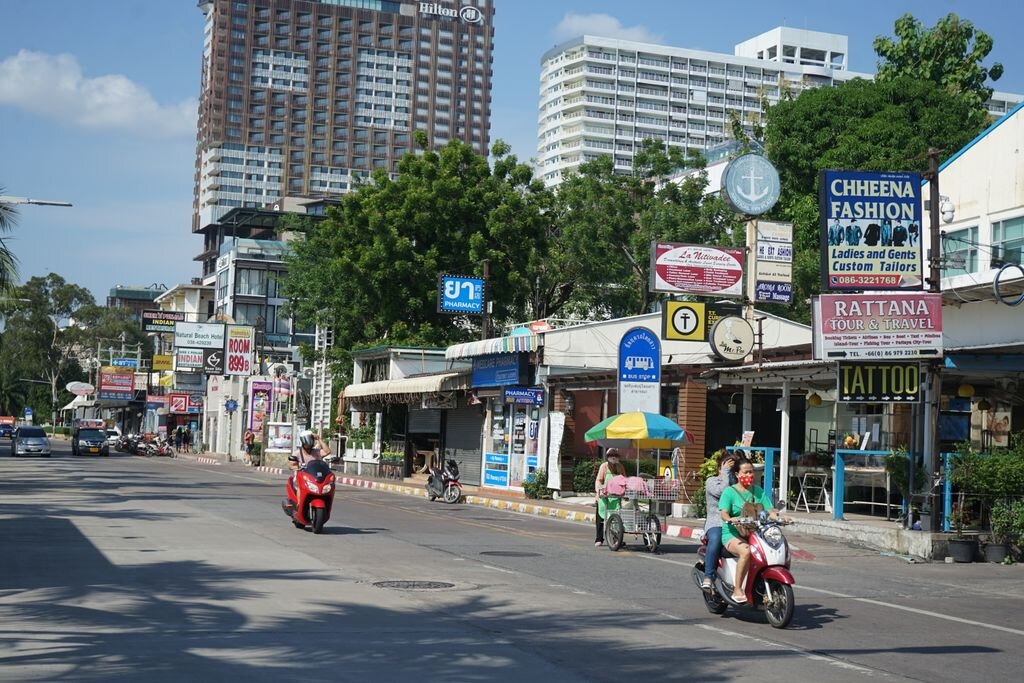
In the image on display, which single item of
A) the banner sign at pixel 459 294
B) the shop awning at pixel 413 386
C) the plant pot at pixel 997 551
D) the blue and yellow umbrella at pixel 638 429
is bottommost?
the plant pot at pixel 997 551

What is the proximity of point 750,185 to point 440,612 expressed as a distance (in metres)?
20.8

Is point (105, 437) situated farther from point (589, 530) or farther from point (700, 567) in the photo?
point (700, 567)

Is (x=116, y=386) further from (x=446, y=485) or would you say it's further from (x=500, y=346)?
(x=446, y=485)

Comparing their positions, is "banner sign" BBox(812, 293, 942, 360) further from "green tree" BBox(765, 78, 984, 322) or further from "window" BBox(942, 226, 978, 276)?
"green tree" BBox(765, 78, 984, 322)

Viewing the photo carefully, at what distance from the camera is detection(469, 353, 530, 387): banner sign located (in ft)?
123

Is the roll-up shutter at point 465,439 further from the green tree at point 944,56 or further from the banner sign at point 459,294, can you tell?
the green tree at point 944,56

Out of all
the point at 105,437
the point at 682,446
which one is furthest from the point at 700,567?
the point at 105,437

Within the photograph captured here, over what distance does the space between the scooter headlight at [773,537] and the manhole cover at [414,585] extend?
382 cm

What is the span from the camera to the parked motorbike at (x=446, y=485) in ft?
109

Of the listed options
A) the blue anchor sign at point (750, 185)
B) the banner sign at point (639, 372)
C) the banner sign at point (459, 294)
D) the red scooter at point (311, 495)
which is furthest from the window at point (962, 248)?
the red scooter at point (311, 495)

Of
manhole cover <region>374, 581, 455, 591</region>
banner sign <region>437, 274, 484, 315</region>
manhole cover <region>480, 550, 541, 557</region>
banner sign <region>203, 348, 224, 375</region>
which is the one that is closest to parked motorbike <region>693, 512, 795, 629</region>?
manhole cover <region>374, 581, 455, 591</region>

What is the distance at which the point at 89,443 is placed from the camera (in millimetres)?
66250

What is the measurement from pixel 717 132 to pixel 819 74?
18.7 meters

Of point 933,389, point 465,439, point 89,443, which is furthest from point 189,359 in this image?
point 933,389
